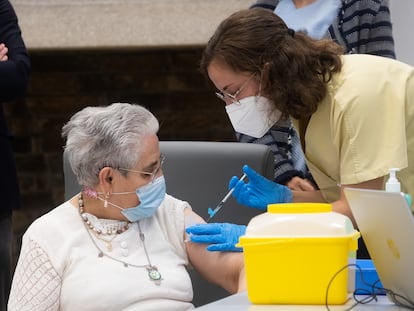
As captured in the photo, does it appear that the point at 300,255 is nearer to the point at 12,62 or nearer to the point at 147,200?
the point at 147,200

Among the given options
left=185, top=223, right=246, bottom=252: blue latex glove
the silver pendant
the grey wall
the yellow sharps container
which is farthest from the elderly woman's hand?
the grey wall

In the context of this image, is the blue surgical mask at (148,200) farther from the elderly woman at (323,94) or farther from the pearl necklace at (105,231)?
the elderly woman at (323,94)

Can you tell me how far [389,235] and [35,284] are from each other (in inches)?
40.6

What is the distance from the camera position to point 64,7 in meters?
4.36

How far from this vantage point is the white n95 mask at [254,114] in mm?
2402

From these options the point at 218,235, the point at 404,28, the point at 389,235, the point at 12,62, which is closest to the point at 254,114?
the point at 218,235

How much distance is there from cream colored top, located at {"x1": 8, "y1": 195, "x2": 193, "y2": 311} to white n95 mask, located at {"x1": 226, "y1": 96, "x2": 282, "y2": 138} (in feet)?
1.32

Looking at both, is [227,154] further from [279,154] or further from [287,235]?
[287,235]

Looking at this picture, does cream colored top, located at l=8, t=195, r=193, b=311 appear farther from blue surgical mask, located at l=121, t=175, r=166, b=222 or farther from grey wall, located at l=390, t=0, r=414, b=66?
grey wall, located at l=390, t=0, r=414, b=66

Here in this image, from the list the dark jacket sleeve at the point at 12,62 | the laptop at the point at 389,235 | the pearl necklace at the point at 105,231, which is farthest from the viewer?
the dark jacket sleeve at the point at 12,62

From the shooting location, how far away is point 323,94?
229cm

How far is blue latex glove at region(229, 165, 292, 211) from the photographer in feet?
8.15

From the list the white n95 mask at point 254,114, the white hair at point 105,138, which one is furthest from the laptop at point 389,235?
the white hair at point 105,138

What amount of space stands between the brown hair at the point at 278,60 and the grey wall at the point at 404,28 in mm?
1584
